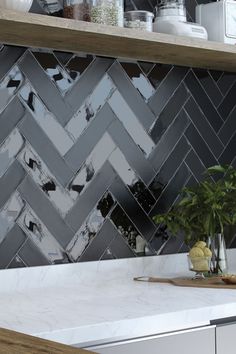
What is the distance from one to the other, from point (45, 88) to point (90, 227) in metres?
0.54

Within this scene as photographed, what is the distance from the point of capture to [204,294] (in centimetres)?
251

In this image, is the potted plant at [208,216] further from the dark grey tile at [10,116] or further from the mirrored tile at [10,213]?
the dark grey tile at [10,116]

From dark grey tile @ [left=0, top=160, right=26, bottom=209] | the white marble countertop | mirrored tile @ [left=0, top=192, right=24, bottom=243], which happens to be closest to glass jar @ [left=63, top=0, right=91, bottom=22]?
dark grey tile @ [left=0, top=160, right=26, bottom=209]

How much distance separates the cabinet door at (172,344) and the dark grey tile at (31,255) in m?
0.71

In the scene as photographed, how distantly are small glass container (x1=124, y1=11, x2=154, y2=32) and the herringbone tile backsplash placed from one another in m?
0.25

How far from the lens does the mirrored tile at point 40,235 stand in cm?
270

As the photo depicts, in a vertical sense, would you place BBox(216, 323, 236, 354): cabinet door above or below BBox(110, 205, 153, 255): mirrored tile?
below

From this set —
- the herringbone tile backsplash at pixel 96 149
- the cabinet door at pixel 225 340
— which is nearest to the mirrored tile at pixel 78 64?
the herringbone tile backsplash at pixel 96 149

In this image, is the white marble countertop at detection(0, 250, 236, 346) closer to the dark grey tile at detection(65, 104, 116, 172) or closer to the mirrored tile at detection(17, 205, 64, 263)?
the mirrored tile at detection(17, 205, 64, 263)

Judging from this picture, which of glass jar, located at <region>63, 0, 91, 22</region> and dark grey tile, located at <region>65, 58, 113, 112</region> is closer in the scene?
glass jar, located at <region>63, 0, 91, 22</region>

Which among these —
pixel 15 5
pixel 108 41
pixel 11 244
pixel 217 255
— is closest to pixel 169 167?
pixel 217 255

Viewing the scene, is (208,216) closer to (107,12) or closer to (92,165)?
(92,165)

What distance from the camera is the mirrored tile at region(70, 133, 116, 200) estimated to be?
2.84 m

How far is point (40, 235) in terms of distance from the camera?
2.74m
